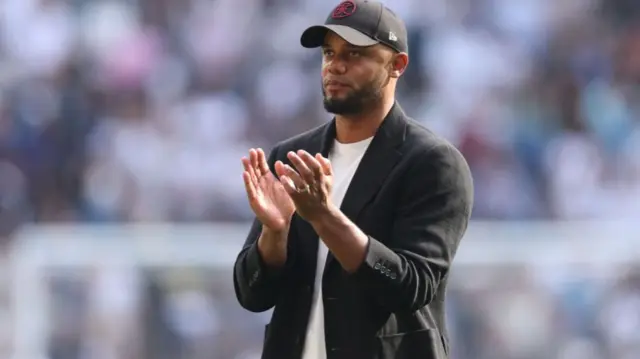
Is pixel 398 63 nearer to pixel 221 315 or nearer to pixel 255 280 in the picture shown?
pixel 255 280

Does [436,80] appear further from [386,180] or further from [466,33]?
[386,180]

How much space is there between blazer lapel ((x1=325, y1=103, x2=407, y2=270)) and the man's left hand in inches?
8.4

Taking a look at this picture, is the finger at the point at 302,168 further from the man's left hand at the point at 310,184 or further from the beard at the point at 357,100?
the beard at the point at 357,100

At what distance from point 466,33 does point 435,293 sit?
546 cm

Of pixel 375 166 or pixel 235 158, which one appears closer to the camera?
pixel 375 166

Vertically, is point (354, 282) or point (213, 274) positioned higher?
point (354, 282)

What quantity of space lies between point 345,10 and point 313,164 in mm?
490

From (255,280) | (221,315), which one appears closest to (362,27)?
(255,280)

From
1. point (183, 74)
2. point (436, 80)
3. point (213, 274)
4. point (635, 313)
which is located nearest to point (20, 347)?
point (213, 274)

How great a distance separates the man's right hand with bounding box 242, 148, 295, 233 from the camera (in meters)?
2.75

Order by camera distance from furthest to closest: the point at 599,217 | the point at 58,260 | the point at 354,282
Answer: the point at 599,217, the point at 58,260, the point at 354,282

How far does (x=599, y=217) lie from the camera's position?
7.61m

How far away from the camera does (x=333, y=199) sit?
285cm

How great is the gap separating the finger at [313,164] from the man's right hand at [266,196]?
0.21 metres
